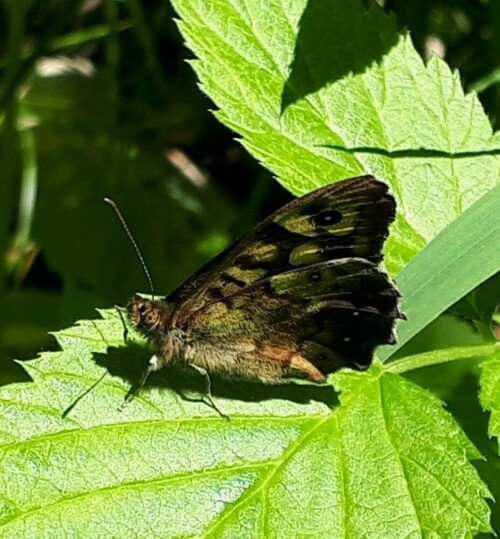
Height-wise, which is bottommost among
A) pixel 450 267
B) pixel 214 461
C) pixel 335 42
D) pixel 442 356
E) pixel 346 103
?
pixel 214 461

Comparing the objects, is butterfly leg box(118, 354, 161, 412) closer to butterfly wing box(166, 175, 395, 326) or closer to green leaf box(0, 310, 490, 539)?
green leaf box(0, 310, 490, 539)

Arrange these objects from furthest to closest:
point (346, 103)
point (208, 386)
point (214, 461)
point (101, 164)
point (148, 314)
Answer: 1. point (101, 164)
2. point (346, 103)
3. point (148, 314)
4. point (208, 386)
5. point (214, 461)

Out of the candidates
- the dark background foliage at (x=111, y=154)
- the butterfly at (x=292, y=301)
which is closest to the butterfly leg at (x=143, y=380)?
the butterfly at (x=292, y=301)

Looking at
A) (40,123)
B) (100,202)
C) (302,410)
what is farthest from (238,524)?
(40,123)

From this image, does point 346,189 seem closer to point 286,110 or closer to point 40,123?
point 286,110

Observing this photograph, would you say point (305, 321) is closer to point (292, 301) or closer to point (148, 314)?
point (292, 301)

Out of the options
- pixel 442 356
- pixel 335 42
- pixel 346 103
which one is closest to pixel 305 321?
pixel 442 356
